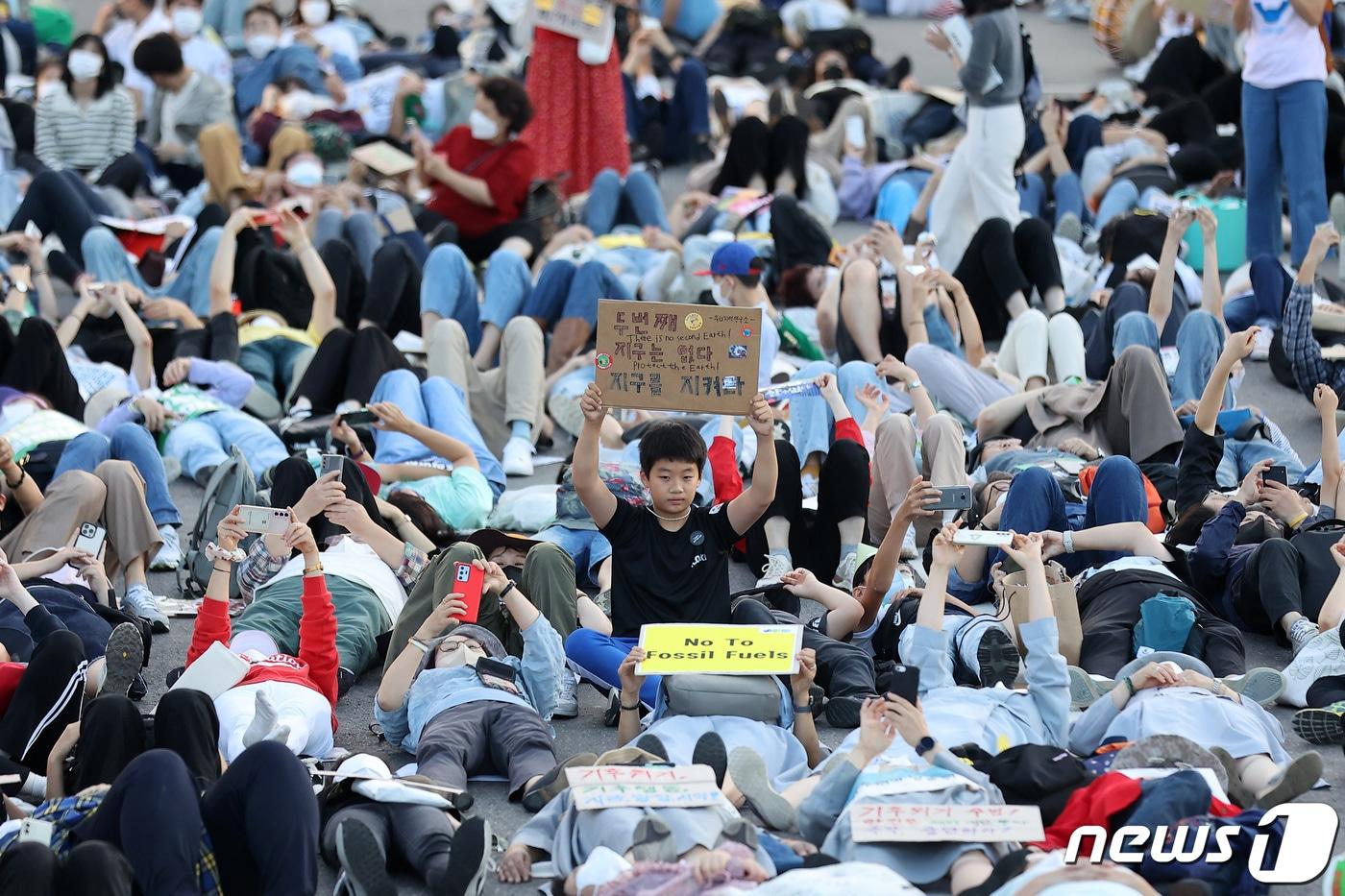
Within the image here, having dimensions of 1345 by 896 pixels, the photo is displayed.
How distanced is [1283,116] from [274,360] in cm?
513

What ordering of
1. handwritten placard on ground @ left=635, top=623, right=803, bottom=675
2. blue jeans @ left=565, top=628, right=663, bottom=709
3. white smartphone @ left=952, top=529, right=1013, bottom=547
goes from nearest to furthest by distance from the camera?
1. handwritten placard on ground @ left=635, top=623, right=803, bottom=675
2. white smartphone @ left=952, top=529, right=1013, bottom=547
3. blue jeans @ left=565, top=628, right=663, bottom=709

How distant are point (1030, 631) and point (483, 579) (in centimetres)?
167

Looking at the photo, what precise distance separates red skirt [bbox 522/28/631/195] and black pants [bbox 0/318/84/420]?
14.0 ft

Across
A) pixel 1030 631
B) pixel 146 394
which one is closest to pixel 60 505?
pixel 146 394

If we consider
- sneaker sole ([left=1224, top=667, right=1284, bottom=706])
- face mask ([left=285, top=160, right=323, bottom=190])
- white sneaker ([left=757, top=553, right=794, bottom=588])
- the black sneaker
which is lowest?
white sneaker ([left=757, top=553, right=794, bottom=588])

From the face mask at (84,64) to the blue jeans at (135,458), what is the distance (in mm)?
5826

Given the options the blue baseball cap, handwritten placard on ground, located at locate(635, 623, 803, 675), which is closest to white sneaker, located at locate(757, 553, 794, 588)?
handwritten placard on ground, located at locate(635, 623, 803, 675)

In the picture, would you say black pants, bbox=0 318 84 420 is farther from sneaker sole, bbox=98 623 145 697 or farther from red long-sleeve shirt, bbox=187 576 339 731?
sneaker sole, bbox=98 623 145 697

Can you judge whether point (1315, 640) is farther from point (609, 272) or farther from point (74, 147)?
point (74, 147)

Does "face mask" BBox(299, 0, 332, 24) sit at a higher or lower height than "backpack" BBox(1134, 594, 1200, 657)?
higher

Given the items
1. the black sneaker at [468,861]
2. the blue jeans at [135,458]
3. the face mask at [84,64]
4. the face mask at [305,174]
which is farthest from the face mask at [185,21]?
the black sneaker at [468,861]

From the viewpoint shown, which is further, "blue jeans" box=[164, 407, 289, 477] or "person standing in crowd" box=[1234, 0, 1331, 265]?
"person standing in crowd" box=[1234, 0, 1331, 265]

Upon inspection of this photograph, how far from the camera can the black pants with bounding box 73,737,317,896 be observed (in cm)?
461

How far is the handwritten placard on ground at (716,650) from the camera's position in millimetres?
5504
